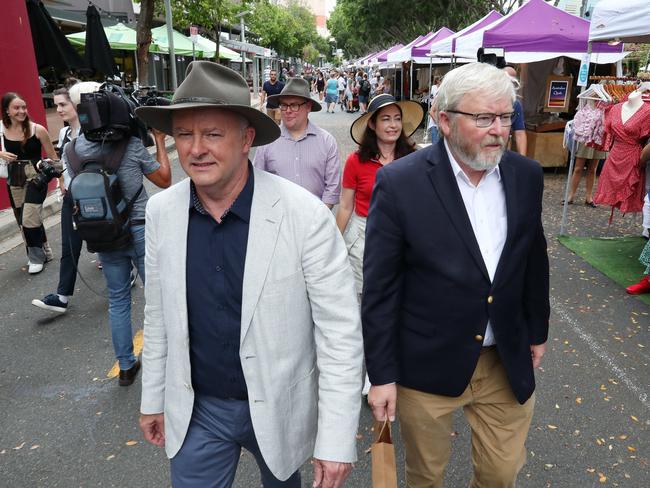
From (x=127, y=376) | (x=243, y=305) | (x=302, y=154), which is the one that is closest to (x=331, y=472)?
(x=243, y=305)

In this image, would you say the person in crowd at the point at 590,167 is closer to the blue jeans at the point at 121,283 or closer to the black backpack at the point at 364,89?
the blue jeans at the point at 121,283

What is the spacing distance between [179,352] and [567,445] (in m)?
2.46

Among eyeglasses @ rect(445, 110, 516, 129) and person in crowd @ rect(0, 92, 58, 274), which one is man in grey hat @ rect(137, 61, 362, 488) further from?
person in crowd @ rect(0, 92, 58, 274)

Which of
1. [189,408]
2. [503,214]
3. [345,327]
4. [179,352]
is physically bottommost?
[189,408]

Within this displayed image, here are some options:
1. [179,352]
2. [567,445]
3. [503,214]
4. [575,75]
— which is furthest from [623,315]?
[575,75]

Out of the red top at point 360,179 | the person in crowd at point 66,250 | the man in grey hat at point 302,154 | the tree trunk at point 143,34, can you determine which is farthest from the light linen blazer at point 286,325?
the tree trunk at point 143,34

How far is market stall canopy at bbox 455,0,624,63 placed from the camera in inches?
380

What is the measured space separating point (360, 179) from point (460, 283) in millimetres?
1807

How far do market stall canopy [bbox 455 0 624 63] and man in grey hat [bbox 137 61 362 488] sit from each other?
30.0ft

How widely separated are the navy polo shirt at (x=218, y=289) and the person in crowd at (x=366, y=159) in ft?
6.10

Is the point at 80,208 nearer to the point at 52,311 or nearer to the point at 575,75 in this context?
the point at 52,311

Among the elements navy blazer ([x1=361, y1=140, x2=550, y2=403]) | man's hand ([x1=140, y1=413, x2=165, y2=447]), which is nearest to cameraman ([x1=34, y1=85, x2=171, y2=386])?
man's hand ([x1=140, y1=413, x2=165, y2=447])

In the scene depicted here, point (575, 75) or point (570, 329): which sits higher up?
point (575, 75)

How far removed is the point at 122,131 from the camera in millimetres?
3482
